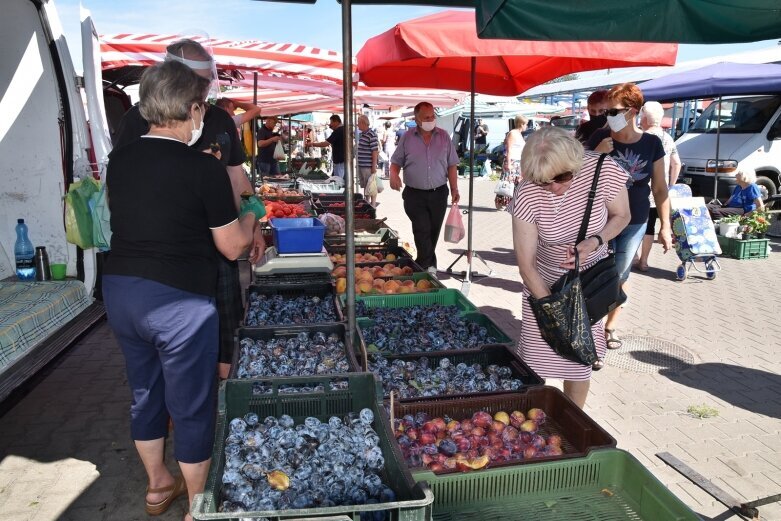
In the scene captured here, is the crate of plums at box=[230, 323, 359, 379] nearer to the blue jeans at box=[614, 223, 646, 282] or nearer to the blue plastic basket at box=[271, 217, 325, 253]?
the blue plastic basket at box=[271, 217, 325, 253]

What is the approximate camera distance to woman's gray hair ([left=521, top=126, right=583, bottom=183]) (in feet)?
8.61

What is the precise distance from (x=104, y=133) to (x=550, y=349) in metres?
3.22

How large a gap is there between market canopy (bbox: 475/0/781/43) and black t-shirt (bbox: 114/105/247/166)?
1448mm

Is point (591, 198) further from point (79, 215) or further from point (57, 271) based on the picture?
point (57, 271)

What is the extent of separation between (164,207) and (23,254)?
2.36 m

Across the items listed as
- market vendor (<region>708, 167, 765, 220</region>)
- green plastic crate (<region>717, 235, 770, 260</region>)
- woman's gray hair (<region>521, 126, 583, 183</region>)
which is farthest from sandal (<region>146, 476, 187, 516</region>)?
market vendor (<region>708, 167, 765, 220</region>)

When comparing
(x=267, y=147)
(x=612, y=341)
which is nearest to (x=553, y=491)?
(x=612, y=341)

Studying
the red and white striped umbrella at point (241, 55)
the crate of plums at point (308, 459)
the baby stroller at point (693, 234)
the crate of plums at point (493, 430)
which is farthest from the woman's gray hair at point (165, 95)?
the baby stroller at point (693, 234)

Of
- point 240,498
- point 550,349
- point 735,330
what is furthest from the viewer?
point 735,330

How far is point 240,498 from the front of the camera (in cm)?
172

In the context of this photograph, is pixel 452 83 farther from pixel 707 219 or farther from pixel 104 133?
pixel 104 133

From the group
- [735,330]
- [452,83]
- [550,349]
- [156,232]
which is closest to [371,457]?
[156,232]

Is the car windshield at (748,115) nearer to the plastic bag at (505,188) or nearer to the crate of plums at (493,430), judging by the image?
the plastic bag at (505,188)

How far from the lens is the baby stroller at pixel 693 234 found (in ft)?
23.9
